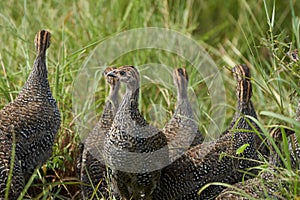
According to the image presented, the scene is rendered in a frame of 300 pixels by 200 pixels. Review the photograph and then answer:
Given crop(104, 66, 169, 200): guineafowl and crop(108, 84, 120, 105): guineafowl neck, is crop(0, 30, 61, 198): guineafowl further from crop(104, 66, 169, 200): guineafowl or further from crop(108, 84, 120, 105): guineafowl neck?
crop(108, 84, 120, 105): guineafowl neck

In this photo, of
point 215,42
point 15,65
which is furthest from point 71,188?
point 215,42

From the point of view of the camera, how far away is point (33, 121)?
5.93 metres

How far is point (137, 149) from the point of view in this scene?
18.7 feet

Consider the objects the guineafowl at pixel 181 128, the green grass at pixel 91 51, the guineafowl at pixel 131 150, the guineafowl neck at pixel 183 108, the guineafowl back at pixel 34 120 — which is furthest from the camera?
the guineafowl neck at pixel 183 108

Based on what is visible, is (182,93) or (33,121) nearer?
(33,121)

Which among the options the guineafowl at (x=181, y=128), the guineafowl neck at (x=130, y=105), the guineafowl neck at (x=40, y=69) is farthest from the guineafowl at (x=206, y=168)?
the guineafowl neck at (x=40, y=69)

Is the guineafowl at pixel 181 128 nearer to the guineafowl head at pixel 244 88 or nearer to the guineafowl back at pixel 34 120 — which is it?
the guineafowl head at pixel 244 88

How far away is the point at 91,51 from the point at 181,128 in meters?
1.69

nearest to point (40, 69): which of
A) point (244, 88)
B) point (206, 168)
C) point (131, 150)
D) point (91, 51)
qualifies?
point (131, 150)

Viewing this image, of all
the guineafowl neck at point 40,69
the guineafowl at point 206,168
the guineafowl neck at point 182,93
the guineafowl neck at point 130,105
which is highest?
the guineafowl neck at point 40,69

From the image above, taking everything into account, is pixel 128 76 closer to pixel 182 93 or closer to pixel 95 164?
pixel 95 164

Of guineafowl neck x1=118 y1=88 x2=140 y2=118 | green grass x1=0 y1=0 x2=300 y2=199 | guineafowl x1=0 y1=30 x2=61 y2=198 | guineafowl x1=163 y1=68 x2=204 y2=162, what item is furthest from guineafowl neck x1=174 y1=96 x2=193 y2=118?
guineafowl x1=0 y1=30 x2=61 y2=198

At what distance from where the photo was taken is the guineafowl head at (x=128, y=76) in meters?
5.78

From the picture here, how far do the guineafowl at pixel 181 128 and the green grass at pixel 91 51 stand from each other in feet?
1.34
